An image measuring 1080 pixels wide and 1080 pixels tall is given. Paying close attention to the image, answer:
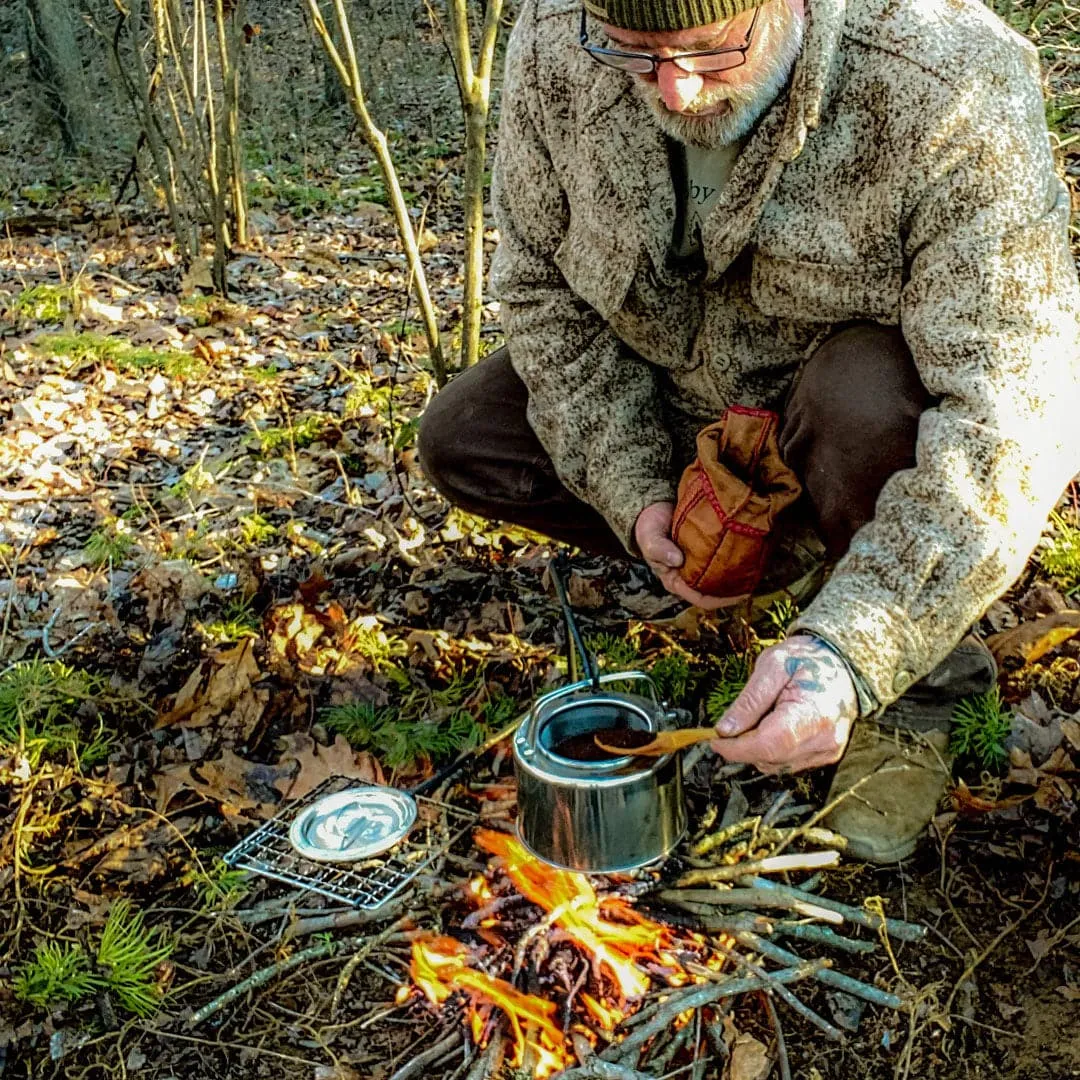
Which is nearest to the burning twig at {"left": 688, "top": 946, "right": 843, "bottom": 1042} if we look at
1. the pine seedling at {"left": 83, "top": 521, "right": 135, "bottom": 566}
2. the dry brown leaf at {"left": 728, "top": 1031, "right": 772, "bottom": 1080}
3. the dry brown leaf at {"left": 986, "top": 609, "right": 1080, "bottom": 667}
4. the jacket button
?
the dry brown leaf at {"left": 728, "top": 1031, "right": 772, "bottom": 1080}

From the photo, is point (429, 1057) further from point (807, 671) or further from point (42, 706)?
point (42, 706)

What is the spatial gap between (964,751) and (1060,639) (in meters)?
0.49

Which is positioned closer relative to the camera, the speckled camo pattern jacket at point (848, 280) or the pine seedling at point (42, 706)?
the speckled camo pattern jacket at point (848, 280)

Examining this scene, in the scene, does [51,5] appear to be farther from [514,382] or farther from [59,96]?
[514,382]

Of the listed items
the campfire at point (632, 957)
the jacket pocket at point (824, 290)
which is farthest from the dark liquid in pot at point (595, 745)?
the jacket pocket at point (824, 290)

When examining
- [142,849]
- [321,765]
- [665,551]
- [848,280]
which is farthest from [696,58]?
[142,849]

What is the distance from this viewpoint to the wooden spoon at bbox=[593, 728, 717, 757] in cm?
216

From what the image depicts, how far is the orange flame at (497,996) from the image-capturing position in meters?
2.24

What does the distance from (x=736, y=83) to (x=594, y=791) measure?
1524 mm

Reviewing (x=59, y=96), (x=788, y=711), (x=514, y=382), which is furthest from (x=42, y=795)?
(x=59, y=96)

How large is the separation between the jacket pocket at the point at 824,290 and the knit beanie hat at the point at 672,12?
0.58m

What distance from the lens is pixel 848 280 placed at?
8.66ft

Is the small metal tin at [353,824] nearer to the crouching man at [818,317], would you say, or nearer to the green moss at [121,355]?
the crouching man at [818,317]

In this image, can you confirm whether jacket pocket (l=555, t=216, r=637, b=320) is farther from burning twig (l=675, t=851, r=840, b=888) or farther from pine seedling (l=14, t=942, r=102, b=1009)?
pine seedling (l=14, t=942, r=102, b=1009)
